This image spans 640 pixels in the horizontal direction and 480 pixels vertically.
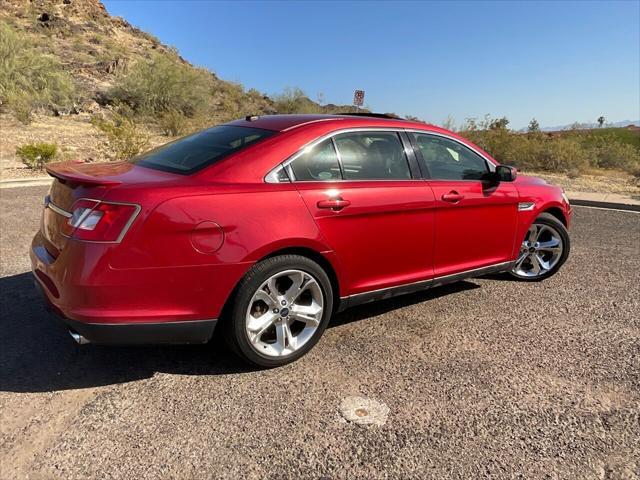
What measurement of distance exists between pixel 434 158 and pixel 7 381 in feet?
11.2

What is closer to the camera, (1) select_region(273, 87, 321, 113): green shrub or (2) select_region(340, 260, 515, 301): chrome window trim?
(2) select_region(340, 260, 515, 301): chrome window trim

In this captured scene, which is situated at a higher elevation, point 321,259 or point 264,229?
point 264,229

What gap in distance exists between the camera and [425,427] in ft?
8.45

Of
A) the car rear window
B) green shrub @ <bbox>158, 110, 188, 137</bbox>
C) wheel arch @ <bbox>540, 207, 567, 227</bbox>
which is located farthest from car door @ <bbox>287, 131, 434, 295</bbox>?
green shrub @ <bbox>158, 110, 188, 137</bbox>

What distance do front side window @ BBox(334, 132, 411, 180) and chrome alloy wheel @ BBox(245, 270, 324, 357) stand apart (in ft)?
2.74

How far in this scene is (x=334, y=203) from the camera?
10.4 ft

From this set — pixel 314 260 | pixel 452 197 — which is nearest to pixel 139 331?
pixel 314 260

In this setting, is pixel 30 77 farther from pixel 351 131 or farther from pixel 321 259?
pixel 321 259

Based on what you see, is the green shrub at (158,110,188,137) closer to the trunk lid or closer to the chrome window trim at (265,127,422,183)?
the trunk lid

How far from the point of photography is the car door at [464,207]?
384cm

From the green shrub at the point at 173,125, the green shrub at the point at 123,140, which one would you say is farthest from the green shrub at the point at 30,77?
the green shrub at the point at 123,140

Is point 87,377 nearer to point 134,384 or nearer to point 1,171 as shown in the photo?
point 134,384

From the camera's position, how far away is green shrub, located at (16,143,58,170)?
36.6 feet

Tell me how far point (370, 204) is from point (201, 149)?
126cm
